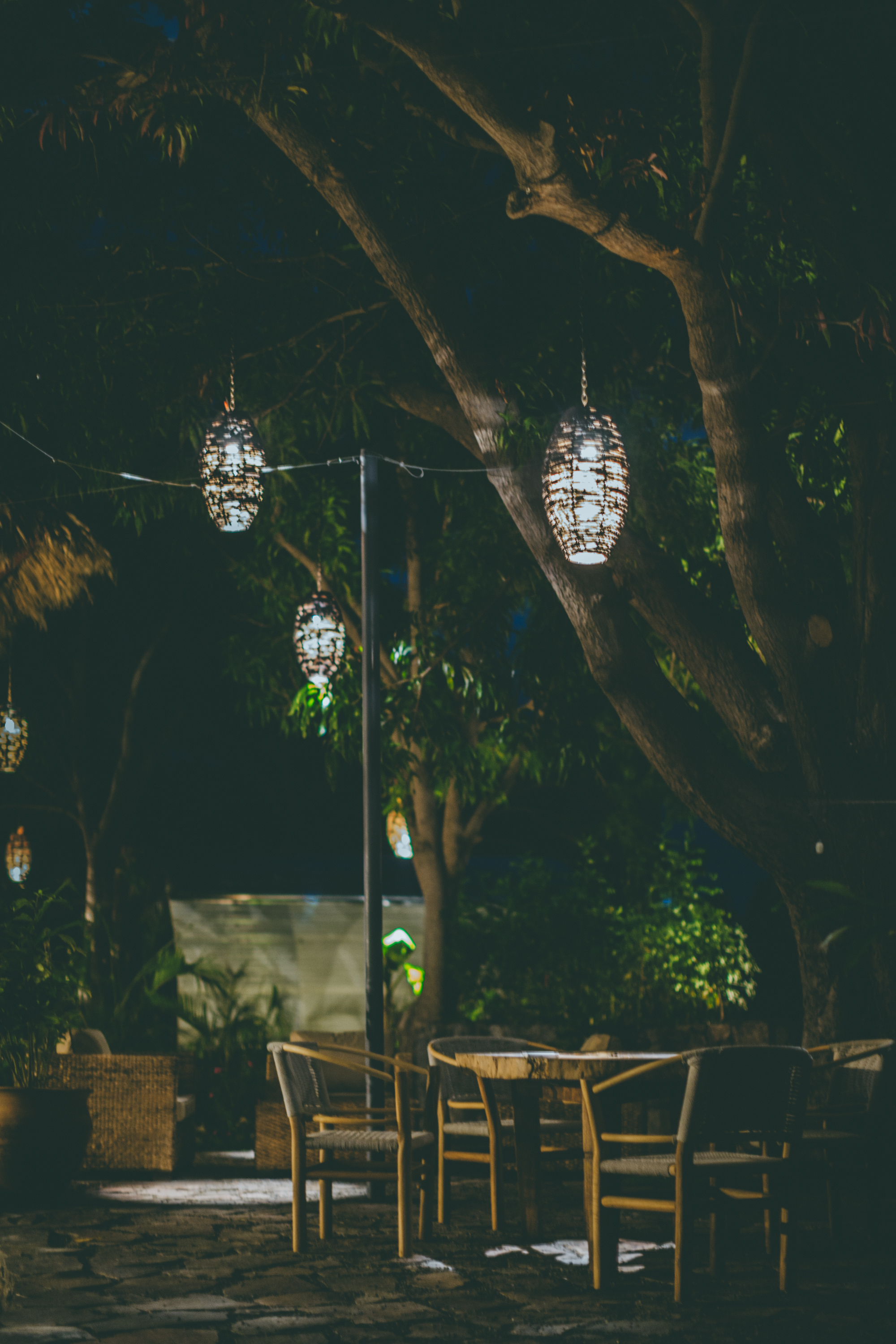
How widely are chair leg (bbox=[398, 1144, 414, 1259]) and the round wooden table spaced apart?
0.45 meters

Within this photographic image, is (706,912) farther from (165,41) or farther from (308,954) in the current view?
(165,41)

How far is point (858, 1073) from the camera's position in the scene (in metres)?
5.74

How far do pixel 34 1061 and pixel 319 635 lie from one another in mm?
3072

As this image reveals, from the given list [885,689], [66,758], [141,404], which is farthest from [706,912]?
[66,758]

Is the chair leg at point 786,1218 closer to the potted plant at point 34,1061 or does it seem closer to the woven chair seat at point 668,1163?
the woven chair seat at point 668,1163

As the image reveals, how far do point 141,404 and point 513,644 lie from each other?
3.28 m

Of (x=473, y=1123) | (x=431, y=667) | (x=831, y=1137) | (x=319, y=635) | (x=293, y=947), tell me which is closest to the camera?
(x=831, y=1137)

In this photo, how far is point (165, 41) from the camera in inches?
280

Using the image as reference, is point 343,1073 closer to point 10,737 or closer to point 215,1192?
point 215,1192

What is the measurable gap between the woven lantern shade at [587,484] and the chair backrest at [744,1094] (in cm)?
224

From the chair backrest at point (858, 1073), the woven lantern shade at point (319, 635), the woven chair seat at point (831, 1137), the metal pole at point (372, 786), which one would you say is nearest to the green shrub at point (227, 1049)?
the metal pole at point (372, 786)

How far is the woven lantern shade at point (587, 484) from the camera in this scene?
5.86m

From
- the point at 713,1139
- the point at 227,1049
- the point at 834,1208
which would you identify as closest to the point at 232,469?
the point at 713,1139

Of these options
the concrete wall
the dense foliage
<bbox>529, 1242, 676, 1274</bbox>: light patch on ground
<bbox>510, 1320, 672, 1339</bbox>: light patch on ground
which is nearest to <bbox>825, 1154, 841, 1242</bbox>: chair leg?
<bbox>529, 1242, 676, 1274</bbox>: light patch on ground
